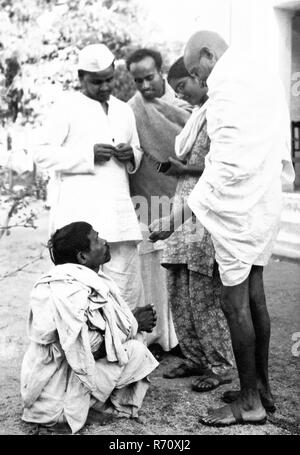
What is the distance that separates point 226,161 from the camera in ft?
9.73

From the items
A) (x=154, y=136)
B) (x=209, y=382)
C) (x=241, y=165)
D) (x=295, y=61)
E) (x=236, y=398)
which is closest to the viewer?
(x=241, y=165)

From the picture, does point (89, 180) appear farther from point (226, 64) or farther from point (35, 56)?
point (35, 56)

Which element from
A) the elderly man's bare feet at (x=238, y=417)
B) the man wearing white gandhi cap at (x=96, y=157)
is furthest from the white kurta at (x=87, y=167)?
the elderly man's bare feet at (x=238, y=417)

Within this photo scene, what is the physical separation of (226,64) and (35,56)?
5198 millimetres

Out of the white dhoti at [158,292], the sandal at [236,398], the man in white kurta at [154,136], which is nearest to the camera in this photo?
the sandal at [236,398]

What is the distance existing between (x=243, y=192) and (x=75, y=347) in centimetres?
102

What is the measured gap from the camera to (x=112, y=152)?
3.82 m

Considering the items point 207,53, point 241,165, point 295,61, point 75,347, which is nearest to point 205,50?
point 207,53

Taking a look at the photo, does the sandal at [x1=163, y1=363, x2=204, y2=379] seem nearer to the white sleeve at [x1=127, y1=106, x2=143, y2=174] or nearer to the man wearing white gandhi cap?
the man wearing white gandhi cap

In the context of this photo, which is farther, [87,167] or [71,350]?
[87,167]

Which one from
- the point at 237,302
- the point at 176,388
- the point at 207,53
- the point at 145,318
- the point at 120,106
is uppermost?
the point at 207,53

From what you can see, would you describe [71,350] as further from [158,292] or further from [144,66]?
[144,66]

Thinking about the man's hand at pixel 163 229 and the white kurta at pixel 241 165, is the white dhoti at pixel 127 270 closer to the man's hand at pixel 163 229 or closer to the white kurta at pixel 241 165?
the man's hand at pixel 163 229

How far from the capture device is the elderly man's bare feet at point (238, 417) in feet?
10.2
